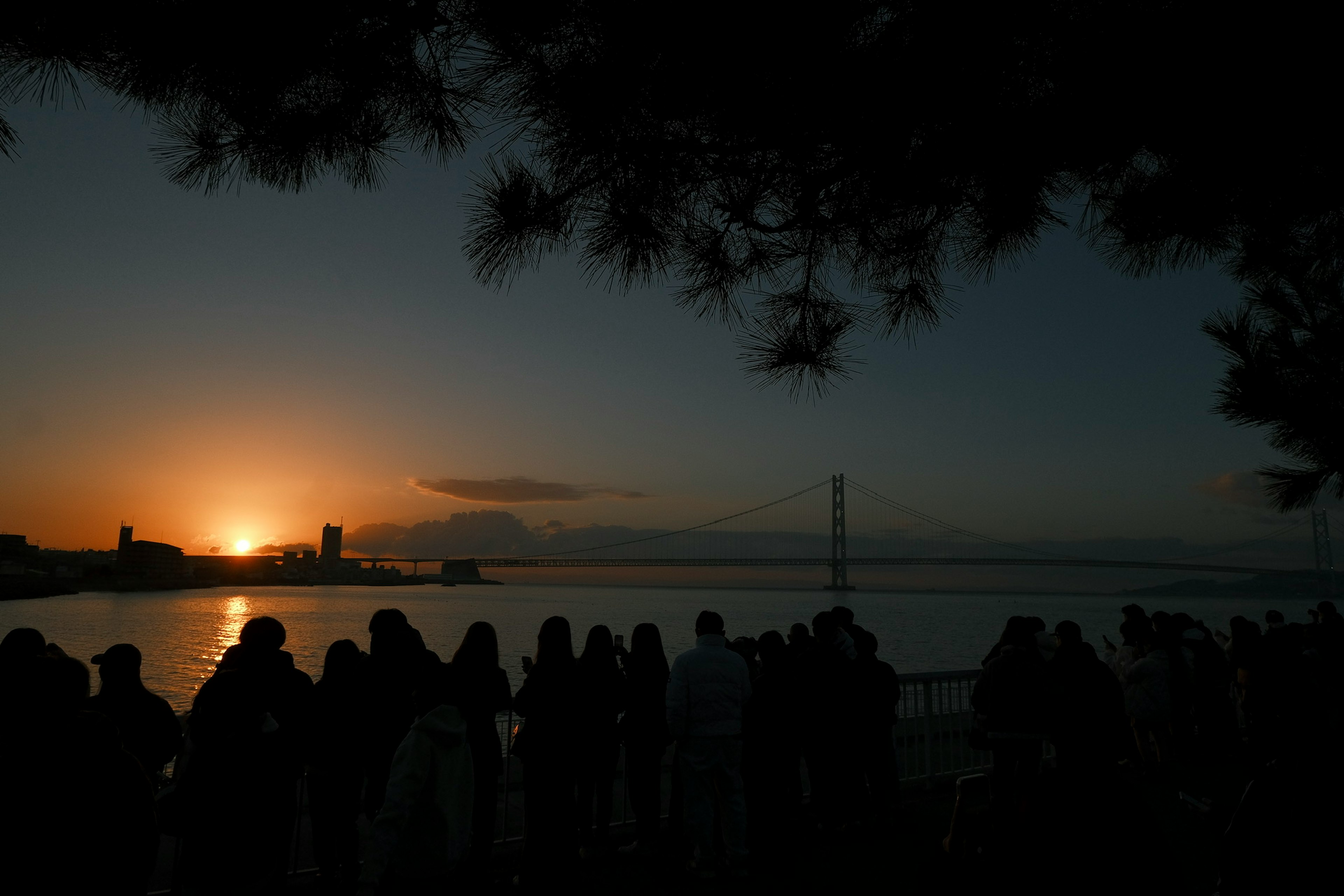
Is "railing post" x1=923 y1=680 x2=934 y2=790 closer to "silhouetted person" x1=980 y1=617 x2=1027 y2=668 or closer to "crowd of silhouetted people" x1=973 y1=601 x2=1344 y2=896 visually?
"crowd of silhouetted people" x1=973 y1=601 x2=1344 y2=896

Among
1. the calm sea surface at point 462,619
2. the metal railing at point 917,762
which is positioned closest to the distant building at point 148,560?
the calm sea surface at point 462,619

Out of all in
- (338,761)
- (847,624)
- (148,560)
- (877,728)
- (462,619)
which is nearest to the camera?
(338,761)

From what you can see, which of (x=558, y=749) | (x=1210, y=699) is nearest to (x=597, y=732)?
(x=558, y=749)

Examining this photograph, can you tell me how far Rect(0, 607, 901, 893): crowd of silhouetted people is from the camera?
69.6 inches

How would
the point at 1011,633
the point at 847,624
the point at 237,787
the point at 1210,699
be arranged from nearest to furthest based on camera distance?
the point at 237,787, the point at 1011,633, the point at 847,624, the point at 1210,699

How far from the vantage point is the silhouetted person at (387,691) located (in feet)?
12.5

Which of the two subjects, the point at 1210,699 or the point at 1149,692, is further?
the point at 1210,699

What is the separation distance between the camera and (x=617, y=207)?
3.22 metres

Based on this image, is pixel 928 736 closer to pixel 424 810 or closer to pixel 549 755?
pixel 549 755

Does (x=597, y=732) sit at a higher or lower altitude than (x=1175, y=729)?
higher

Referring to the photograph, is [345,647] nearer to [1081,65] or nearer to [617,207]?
[617,207]

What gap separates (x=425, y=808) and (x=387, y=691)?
688 millimetres

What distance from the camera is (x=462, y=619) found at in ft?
210

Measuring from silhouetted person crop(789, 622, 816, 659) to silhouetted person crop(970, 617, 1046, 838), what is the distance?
1024mm
